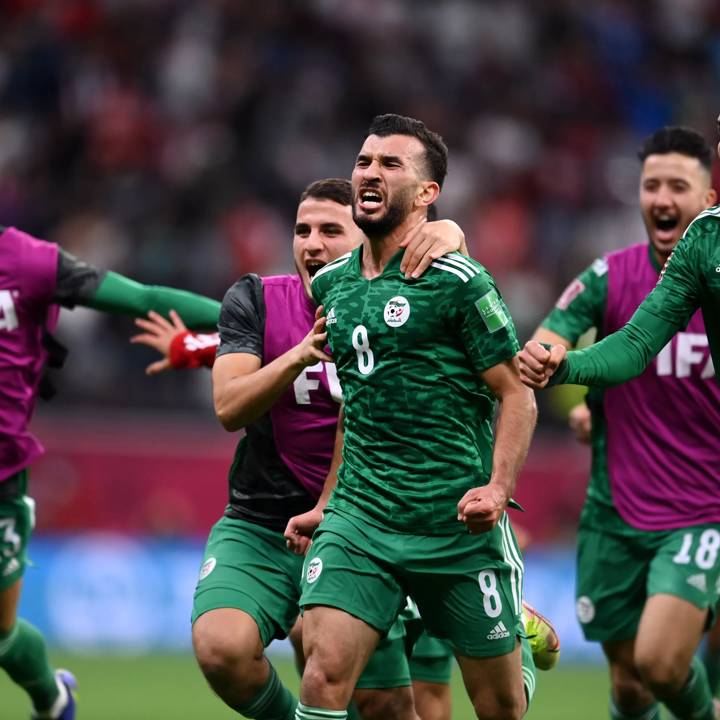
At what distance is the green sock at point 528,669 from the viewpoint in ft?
22.2

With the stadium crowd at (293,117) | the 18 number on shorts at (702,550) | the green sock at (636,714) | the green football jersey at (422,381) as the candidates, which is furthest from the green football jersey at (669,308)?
the stadium crowd at (293,117)

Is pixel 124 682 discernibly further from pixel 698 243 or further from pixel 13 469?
pixel 698 243

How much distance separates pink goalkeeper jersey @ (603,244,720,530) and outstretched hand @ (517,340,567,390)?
2.19m

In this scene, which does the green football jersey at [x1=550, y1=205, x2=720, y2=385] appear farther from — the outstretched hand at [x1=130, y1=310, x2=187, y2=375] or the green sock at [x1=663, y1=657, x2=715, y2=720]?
the outstretched hand at [x1=130, y1=310, x2=187, y2=375]

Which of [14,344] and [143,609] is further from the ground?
[14,344]

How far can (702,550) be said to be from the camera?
7727 mm

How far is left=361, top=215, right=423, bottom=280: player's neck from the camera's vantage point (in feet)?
20.9

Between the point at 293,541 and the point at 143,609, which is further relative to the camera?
the point at 143,609

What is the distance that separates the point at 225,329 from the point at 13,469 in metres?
1.70

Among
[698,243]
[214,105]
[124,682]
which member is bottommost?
[124,682]

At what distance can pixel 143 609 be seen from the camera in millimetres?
14469

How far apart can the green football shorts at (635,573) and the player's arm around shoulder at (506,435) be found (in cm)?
184

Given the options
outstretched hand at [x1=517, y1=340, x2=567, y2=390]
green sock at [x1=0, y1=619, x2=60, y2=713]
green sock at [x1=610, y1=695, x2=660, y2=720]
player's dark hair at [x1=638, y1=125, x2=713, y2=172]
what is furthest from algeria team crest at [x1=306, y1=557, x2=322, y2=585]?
player's dark hair at [x1=638, y1=125, x2=713, y2=172]

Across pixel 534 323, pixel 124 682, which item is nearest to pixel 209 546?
pixel 124 682
